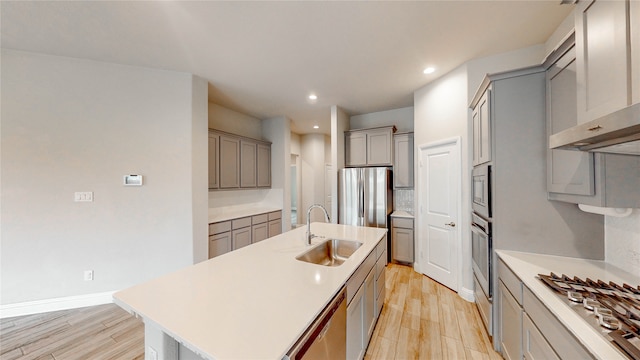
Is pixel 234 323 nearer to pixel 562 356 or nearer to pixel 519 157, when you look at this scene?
pixel 562 356

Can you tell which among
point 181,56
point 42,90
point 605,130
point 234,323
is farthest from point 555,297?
point 42,90

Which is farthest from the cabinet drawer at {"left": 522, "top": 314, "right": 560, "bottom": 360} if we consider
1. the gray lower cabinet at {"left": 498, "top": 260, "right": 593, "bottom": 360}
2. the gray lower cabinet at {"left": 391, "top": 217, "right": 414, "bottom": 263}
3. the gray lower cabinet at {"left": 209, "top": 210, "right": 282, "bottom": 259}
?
the gray lower cabinet at {"left": 209, "top": 210, "right": 282, "bottom": 259}

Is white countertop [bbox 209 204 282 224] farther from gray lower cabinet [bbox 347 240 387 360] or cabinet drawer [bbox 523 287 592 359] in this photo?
cabinet drawer [bbox 523 287 592 359]

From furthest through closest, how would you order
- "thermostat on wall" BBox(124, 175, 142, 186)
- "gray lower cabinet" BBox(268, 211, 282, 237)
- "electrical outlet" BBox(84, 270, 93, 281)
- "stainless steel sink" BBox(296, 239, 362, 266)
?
1. "gray lower cabinet" BBox(268, 211, 282, 237)
2. "thermostat on wall" BBox(124, 175, 142, 186)
3. "electrical outlet" BBox(84, 270, 93, 281)
4. "stainless steel sink" BBox(296, 239, 362, 266)

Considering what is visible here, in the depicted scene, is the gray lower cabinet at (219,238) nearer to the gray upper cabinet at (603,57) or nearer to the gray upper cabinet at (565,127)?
the gray upper cabinet at (565,127)

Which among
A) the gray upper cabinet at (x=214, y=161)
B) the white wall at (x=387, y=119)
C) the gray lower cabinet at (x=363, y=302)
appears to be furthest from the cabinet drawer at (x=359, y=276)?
the white wall at (x=387, y=119)

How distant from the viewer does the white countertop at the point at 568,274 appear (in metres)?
0.81

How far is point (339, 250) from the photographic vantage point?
207 centimetres

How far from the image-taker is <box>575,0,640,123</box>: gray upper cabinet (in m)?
0.94

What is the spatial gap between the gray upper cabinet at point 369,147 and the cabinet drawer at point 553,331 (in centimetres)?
299

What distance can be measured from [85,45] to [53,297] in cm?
278

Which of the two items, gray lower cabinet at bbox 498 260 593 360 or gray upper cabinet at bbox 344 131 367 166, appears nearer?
gray lower cabinet at bbox 498 260 593 360

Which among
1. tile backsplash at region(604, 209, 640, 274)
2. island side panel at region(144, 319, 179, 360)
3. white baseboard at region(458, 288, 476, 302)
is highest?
tile backsplash at region(604, 209, 640, 274)

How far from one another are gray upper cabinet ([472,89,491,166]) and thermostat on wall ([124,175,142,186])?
379 cm
